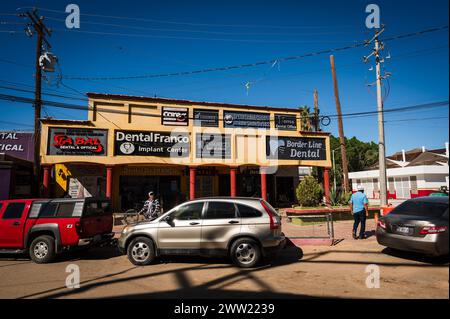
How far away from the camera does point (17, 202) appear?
8133 millimetres

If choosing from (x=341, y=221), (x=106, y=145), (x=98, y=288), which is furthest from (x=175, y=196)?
(x=98, y=288)

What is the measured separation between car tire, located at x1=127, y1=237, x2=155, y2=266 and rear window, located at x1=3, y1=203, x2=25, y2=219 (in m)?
3.62

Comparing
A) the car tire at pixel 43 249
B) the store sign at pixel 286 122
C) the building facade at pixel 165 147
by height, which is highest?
the store sign at pixel 286 122

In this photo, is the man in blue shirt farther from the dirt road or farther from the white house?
the white house

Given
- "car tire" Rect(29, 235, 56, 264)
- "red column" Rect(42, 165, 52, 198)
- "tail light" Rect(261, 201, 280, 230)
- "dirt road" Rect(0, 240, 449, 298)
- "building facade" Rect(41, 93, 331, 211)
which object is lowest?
"dirt road" Rect(0, 240, 449, 298)

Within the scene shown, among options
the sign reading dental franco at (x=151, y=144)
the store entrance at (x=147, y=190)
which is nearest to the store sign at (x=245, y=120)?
the sign reading dental franco at (x=151, y=144)

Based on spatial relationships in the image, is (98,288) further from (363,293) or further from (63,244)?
(363,293)

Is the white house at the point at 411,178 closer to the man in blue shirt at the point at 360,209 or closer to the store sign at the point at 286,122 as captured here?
the store sign at the point at 286,122

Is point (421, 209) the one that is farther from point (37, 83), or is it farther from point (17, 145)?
point (17, 145)

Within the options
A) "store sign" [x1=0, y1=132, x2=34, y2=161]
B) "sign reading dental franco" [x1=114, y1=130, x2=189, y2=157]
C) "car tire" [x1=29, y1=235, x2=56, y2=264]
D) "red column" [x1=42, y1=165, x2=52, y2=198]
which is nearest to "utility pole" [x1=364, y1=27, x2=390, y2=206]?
"sign reading dental franco" [x1=114, y1=130, x2=189, y2=157]

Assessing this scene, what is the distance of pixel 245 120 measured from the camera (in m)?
18.5

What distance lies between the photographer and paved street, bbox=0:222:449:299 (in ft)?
16.5

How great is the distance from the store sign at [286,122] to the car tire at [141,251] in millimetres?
13918

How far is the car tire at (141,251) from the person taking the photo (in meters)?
7.03
